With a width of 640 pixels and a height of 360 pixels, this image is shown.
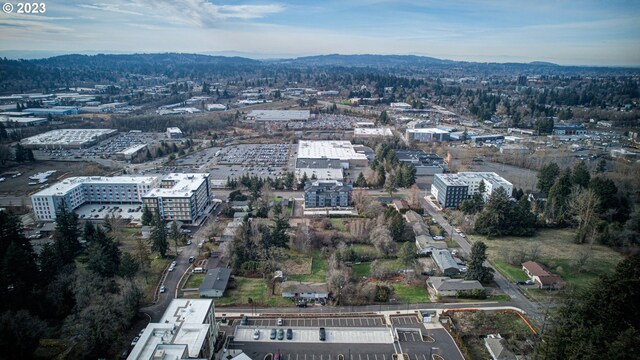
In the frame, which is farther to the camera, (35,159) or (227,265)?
(35,159)

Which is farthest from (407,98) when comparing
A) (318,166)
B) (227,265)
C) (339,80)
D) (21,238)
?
(21,238)

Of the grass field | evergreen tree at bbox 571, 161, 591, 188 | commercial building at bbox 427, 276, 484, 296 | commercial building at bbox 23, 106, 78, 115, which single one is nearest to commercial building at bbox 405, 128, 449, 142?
evergreen tree at bbox 571, 161, 591, 188

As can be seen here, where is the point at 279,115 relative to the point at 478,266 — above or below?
above

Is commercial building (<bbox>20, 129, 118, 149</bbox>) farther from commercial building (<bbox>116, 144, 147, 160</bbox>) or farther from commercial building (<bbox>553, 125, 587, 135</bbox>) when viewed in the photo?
commercial building (<bbox>553, 125, 587, 135</bbox>)

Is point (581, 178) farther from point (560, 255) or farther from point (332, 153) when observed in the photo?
point (332, 153)

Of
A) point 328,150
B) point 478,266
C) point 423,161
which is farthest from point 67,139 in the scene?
point 478,266

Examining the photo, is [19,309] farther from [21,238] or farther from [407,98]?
[407,98]
